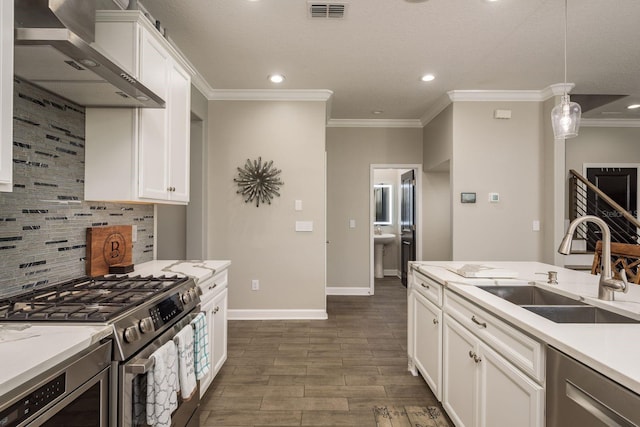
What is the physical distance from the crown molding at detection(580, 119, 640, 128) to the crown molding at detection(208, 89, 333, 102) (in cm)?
411

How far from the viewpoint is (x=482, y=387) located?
5.06 ft

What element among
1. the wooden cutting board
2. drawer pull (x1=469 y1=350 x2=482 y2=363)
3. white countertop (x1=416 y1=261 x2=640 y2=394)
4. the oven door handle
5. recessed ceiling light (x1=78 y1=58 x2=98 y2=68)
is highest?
recessed ceiling light (x1=78 y1=58 x2=98 y2=68)

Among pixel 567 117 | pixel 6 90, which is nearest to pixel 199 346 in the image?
pixel 6 90

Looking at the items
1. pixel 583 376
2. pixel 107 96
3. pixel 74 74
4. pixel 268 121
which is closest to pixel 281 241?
pixel 268 121

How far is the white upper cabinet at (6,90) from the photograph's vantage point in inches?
40.7

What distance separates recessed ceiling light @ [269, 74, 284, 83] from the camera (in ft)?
11.9

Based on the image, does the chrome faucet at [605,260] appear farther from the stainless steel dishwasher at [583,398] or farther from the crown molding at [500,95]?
the crown molding at [500,95]

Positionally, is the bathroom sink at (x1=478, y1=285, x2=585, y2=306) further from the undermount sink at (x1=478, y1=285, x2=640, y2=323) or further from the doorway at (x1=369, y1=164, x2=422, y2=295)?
the doorway at (x1=369, y1=164, x2=422, y2=295)

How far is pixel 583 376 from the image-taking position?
3.17 ft

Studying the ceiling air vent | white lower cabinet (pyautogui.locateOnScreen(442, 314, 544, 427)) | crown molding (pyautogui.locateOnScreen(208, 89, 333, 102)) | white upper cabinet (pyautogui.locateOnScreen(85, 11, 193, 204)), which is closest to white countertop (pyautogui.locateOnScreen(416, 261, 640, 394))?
white lower cabinet (pyautogui.locateOnScreen(442, 314, 544, 427))

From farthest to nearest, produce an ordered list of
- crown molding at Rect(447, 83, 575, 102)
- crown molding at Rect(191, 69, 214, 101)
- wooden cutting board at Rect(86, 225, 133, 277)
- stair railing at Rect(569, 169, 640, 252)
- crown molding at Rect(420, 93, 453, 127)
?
stair railing at Rect(569, 169, 640, 252) < crown molding at Rect(420, 93, 453, 127) < crown molding at Rect(447, 83, 575, 102) < crown molding at Rect(191, 69, 214, 101) < wooden cutting board at Rect(86, 225, 133, 277)

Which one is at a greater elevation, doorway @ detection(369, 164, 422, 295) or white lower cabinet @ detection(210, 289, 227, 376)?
doorway @ detection(369, 164, 422, 295)

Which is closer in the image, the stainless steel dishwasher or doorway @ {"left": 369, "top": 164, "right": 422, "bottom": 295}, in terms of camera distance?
the stainless steel dishwasher

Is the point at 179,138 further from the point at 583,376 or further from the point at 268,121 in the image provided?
the point at 583,376
